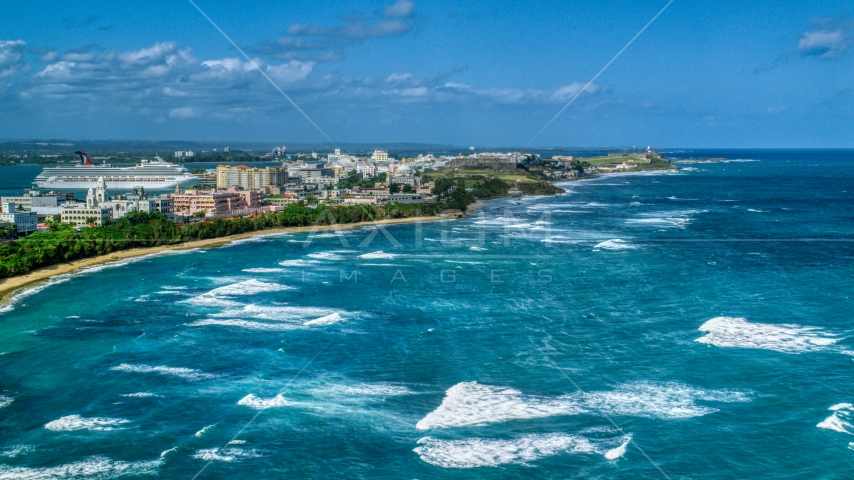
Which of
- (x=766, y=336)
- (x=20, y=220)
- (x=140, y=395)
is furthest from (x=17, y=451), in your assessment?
(x=20, y=220)

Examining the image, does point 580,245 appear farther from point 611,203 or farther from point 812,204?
point 812,204

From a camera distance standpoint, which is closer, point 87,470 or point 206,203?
point 87,470

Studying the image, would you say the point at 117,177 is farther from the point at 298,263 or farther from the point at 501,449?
the point at 501,449

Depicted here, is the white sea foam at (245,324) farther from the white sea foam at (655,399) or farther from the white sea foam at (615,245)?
the white sea foam at (615,245)

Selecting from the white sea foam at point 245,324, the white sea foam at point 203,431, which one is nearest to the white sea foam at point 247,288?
the white sea foam at point 245,324

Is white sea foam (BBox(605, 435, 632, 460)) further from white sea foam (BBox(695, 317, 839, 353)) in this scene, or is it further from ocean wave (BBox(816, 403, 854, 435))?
white sea foam (BBox(695, 317, 839, 353))

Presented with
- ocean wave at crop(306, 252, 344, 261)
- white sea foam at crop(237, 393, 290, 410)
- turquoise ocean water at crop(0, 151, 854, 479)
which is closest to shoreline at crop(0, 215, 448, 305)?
turquoise ocean water at crop(0, 151, 854, 479)

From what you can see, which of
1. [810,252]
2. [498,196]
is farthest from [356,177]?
[810,252]
